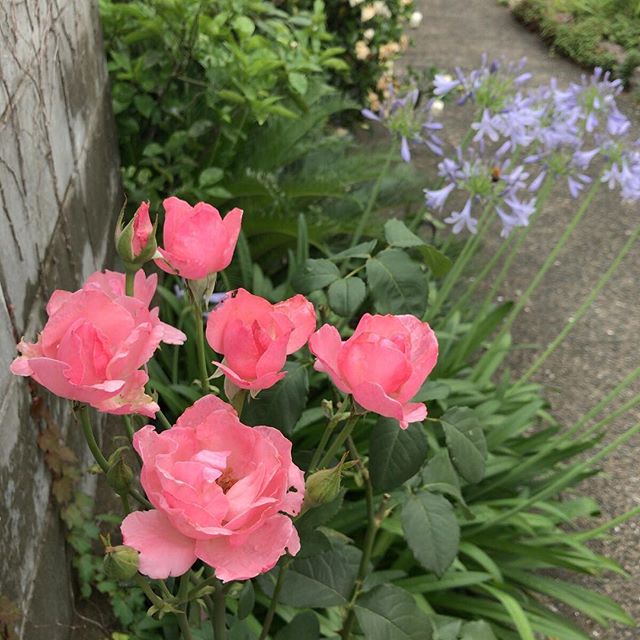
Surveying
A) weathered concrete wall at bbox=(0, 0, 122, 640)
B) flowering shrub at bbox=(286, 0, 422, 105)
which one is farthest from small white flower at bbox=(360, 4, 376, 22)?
weathered concrete wall at bbox=(0, 0, 122, 640)

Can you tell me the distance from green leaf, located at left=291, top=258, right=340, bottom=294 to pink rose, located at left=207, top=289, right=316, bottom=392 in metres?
0.42

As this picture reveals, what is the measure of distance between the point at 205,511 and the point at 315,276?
633mm

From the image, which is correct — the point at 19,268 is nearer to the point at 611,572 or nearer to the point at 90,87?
the point at 90,87

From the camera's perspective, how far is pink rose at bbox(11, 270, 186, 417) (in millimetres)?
686

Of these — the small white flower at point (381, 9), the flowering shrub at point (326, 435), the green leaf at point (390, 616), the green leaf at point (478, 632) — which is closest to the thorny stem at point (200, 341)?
the flowering shrub at point (326, 435)

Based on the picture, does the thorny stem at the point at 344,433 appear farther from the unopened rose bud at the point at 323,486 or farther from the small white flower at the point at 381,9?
the small white flower at the point at 381,9

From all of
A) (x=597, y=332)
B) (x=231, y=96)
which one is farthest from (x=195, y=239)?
(x=597, y=332)

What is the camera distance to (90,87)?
2.04 meters

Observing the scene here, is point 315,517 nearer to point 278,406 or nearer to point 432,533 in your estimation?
point 278,406

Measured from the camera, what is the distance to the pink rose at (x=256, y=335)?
75 centimetres

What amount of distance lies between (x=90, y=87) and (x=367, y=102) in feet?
8.90

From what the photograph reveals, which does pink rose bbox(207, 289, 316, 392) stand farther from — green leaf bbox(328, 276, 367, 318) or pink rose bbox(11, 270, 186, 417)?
green leaf bbox(328, 276, 367, 318)

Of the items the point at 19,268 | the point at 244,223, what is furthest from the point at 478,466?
the point at 244,223

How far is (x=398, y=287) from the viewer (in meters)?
1.21
